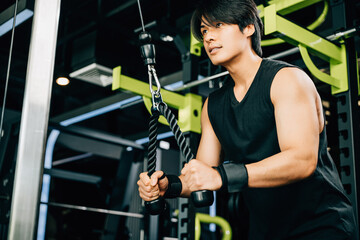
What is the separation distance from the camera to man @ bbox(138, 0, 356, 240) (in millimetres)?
1176

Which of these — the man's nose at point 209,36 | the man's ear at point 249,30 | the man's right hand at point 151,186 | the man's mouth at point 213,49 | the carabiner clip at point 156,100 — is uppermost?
the man's ear at point 249,30

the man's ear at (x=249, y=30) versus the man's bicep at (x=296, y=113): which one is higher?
the man's ear at (x=249, y=30)

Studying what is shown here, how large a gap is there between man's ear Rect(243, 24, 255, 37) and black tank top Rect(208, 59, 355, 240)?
13cm

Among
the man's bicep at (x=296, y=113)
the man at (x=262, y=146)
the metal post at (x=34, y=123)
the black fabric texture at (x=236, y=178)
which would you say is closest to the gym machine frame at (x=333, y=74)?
the man at (x=262, y=146)

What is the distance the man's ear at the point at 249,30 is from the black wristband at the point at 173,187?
0.61m

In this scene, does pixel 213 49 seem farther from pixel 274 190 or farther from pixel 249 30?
pixel 274 190

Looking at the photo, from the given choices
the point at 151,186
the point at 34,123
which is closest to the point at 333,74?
the point at 151,186

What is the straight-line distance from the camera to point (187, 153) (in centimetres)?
117

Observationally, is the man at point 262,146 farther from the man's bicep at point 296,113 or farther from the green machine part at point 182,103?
the green machine part at point 182,103

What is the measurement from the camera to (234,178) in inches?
45.1

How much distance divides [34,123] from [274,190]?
836 mm

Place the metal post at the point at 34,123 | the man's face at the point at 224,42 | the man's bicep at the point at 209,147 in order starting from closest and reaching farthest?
the metal post at the point at 34,123 → the man's face at the point at 224,42 → the man's bicep at the point at 209,147

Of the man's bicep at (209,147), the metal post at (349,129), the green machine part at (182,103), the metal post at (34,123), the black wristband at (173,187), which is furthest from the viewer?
the green machine part at (182,103)

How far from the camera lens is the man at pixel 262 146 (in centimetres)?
118
